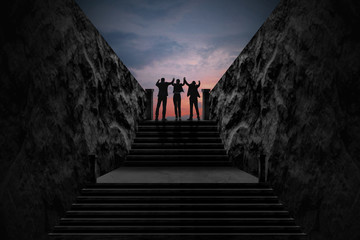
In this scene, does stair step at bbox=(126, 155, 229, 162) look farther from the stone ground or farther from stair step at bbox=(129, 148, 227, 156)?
the stone ground

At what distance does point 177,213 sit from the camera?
142 inches

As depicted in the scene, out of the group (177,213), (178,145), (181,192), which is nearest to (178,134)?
(178,145)

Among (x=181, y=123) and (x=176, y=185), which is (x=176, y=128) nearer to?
(x=181, y=123)

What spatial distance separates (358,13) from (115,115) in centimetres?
522

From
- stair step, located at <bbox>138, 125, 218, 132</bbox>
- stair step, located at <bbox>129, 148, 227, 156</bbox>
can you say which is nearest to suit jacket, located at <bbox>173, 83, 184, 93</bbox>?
stair step, located at <bbox>138, 125, 218, 132</bbox>

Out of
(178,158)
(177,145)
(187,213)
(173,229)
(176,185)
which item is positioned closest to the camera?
(173,229)

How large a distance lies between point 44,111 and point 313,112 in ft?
13.3

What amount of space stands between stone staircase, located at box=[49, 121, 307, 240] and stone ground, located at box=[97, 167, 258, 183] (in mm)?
237

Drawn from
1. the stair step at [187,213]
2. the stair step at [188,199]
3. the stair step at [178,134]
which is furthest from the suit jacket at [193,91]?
the stair step at [187,213]

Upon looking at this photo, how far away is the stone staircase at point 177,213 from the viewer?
335cm

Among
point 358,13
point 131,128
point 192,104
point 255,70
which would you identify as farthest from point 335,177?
point 192,104

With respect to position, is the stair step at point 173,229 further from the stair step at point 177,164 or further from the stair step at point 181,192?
the stair step at point 177,164

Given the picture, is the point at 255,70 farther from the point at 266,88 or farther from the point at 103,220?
the point at 103,220

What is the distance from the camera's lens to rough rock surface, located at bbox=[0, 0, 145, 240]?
2701mm
